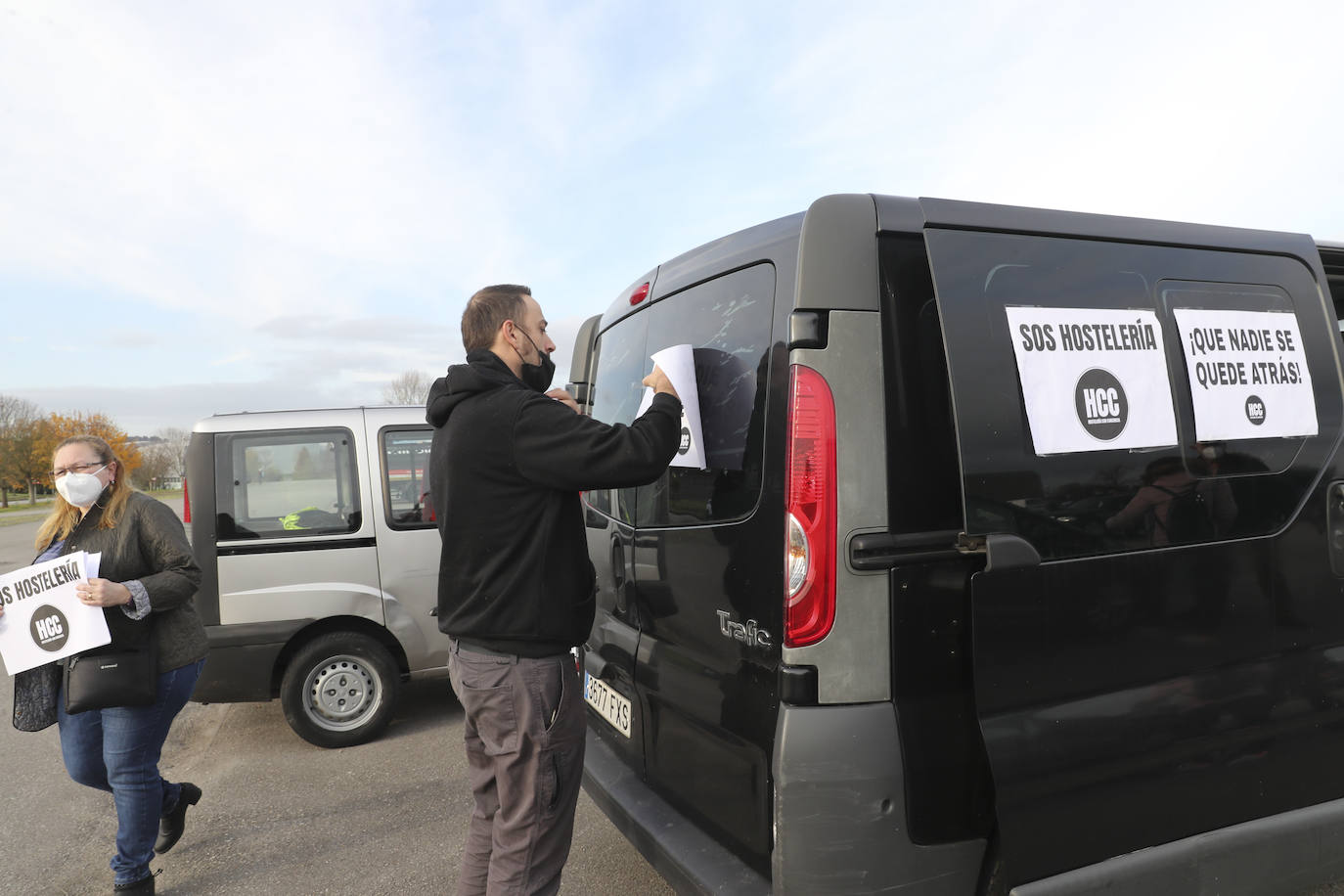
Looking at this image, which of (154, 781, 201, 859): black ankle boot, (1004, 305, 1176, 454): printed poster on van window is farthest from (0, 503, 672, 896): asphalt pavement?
(1004, 305, 1176, 454): printed poster on van window

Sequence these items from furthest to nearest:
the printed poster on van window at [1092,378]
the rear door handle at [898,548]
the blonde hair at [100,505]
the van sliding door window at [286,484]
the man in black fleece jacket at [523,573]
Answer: the van sliding door window at [286,484]
the blonde hair at [100,505]
the man in black fleece jacket at [523,573]
the printed poster on van window at [1092,378]
the rear door handle at [898,548]

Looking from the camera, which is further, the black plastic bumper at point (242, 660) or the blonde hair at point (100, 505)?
the black plastic bumper at point (242, 660)

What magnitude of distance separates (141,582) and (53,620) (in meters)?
0.30

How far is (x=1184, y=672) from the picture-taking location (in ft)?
7.06

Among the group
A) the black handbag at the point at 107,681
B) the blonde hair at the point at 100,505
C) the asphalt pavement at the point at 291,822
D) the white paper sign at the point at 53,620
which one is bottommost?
the asphalt pavement at the point at 291,822

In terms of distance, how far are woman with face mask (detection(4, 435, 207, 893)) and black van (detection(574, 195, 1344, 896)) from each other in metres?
1.92

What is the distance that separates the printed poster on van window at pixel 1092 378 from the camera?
2.04m

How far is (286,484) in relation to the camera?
485cm

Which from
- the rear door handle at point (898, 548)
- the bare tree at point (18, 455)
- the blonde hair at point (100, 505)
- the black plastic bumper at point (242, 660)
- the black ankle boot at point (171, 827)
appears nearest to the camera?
the rear door handle at point (898, 548)

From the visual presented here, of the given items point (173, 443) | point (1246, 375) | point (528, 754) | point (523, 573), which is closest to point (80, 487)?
point (523, 573)

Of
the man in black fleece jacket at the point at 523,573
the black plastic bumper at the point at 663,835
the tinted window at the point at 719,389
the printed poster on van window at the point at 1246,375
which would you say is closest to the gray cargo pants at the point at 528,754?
the man in black fleece jacket at the point at 523,573

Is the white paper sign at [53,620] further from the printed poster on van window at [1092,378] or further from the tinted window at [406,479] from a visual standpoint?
the printed poster on van window at [1092,378]

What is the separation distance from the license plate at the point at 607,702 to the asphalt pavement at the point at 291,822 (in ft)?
2.52

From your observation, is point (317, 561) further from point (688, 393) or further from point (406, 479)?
point (688, 393)
